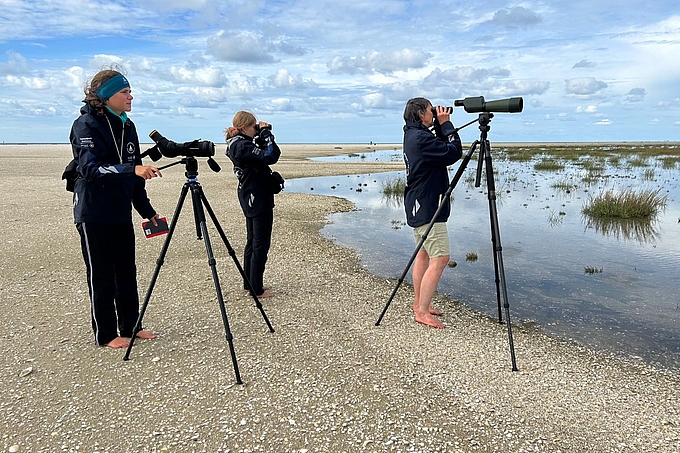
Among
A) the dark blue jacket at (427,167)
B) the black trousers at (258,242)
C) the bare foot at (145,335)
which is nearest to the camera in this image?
the dark blue jacket at (427,167)

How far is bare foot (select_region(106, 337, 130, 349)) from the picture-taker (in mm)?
5246

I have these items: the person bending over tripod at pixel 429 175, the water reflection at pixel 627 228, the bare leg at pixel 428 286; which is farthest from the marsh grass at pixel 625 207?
the person bending over tripod at pixel 429 175

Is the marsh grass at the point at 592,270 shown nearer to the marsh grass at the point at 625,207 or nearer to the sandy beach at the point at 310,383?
the sandy beach at the point at 310,383

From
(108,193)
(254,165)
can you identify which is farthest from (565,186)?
(108,193)

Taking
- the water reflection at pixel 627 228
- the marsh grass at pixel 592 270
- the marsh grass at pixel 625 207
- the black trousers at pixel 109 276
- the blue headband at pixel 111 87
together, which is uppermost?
the blue headband at pixel 111 87

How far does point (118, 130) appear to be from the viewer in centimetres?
477

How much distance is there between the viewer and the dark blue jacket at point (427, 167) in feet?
17.7

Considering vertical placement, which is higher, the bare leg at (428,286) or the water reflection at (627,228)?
the bare leg at (428,286)

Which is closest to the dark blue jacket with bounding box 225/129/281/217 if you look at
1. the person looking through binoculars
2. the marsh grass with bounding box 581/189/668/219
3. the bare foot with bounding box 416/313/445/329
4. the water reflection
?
the person looking through binoculars

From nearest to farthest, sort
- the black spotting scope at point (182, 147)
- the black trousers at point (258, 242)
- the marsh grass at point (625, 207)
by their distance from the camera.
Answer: the black spotting scope at point (182, 147) → the black trousers at point (258, 242) → the marsh grass at point (625, 207)

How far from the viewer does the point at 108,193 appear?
4.78m

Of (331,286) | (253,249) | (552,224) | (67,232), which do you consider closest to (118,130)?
(253,249)

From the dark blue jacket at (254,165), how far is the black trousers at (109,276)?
1.63 m

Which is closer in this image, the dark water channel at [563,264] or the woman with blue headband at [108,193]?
the woman with blue headband at [108,193]
